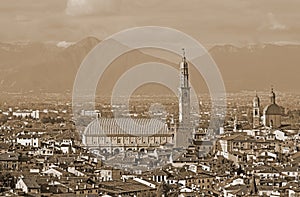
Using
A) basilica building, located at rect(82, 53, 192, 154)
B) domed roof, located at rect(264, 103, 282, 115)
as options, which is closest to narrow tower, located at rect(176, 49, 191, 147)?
basilica building, located at rect(82, 53, 192, 154)

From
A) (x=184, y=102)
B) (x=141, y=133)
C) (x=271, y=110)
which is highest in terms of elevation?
(x=184, y=102)

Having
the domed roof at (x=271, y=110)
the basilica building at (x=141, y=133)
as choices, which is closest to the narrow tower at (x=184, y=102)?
the basilica building at (x=141, y=133)

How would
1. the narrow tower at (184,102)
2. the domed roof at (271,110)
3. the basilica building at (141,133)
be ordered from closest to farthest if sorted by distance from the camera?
the basilica building at (141,133) < the narrow tower at (184,102) < the domed roof at (271,110)

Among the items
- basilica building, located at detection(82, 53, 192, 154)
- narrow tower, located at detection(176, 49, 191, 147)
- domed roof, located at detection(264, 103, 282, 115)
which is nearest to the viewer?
basilica building, located at detection(82, 53, 192, 154)

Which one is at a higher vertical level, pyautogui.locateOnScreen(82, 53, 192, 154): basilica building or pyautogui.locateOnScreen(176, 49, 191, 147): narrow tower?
pyautogui.locateOnScreen(176, 49, 191, 147): narrow tower

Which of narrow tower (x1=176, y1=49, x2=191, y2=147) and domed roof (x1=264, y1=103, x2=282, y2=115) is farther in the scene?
domed roof (x1=264, y1=103, x2=282, y2=115)

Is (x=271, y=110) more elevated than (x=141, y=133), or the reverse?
(x=271, y=110)

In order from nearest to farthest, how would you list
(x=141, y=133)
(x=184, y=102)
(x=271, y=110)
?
(x=141, y=133) < (x=184, y=102) < (x=271, y=110)

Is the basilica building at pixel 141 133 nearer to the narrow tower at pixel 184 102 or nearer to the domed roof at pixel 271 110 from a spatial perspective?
the narrow tower at pixel 184 102

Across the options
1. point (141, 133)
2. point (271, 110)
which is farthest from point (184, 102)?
point (271, 110)

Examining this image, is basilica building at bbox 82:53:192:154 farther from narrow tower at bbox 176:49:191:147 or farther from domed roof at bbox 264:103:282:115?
domed roof at bbox 264:103:282:115

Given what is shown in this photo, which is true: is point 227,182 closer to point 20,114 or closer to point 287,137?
point 287,137

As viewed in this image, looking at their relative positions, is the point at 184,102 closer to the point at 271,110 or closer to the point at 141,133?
the point at 141,133
